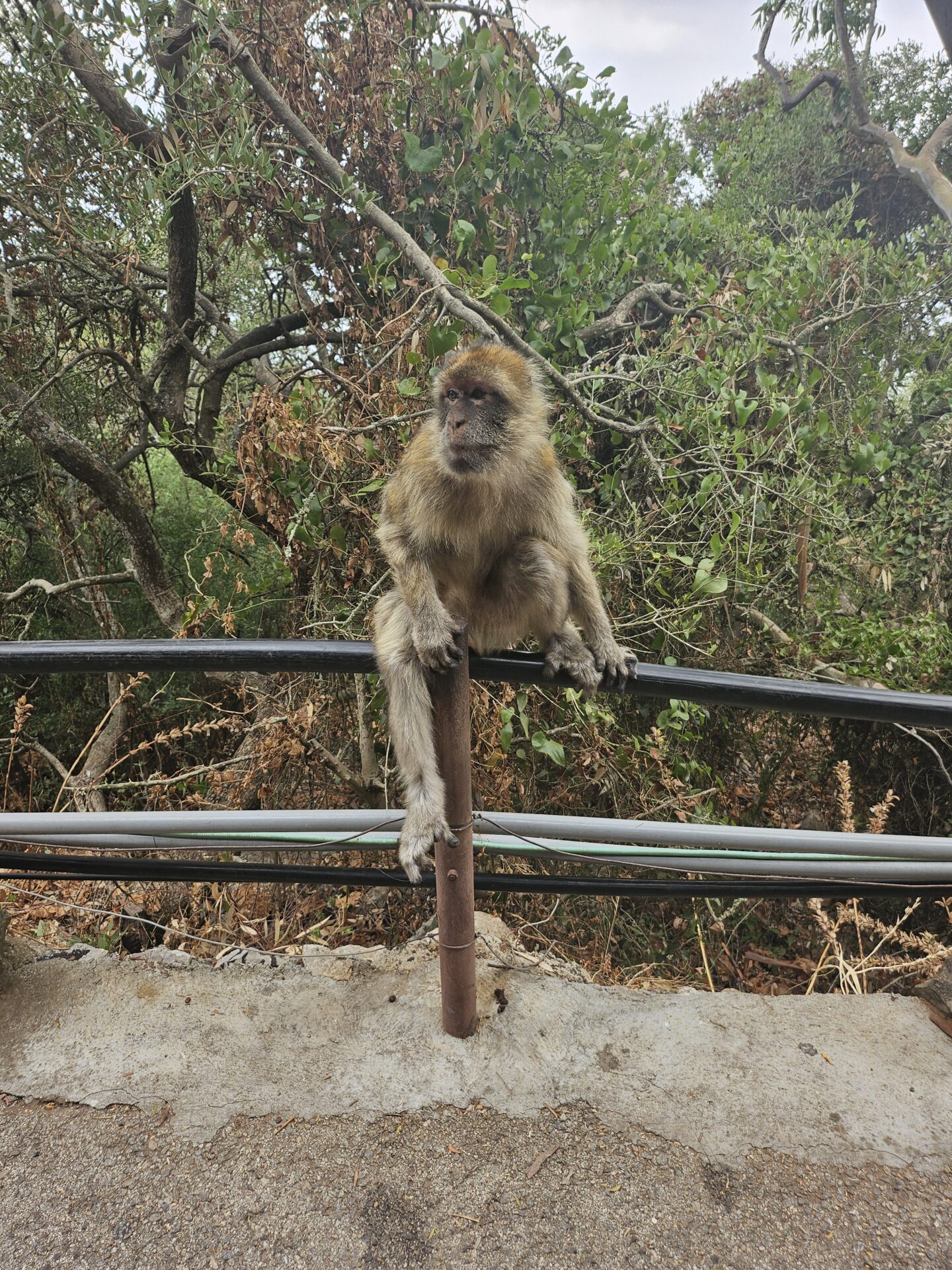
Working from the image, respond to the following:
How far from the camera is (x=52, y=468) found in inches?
224

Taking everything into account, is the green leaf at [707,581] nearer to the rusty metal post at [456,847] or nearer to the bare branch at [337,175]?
the bare branch at [337,175]

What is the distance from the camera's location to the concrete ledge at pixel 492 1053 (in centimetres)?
171

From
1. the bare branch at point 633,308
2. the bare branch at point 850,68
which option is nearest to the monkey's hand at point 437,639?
the bare branch at point 633,308

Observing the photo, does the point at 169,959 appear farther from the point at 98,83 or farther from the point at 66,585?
the point at 98,83

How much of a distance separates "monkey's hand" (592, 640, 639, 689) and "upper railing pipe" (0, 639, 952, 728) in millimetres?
459

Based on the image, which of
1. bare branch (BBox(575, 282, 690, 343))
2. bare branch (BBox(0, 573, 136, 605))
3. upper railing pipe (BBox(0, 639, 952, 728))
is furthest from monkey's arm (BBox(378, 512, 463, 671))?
bare branch (BBox(0, 573, 136, 605))

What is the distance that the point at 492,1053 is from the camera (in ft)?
6.09

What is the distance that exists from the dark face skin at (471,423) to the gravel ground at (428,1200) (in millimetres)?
1852

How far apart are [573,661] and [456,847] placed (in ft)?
2.39

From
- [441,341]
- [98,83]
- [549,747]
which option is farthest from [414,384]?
[98,83]

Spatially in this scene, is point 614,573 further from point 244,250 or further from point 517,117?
point 244,250

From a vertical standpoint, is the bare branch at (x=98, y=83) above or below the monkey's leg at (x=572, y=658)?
above

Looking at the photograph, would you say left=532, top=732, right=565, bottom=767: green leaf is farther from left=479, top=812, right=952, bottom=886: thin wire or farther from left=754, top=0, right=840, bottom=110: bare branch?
left=754, top=0, right=840, bottom=110: bare branch

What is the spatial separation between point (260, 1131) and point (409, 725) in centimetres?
106
